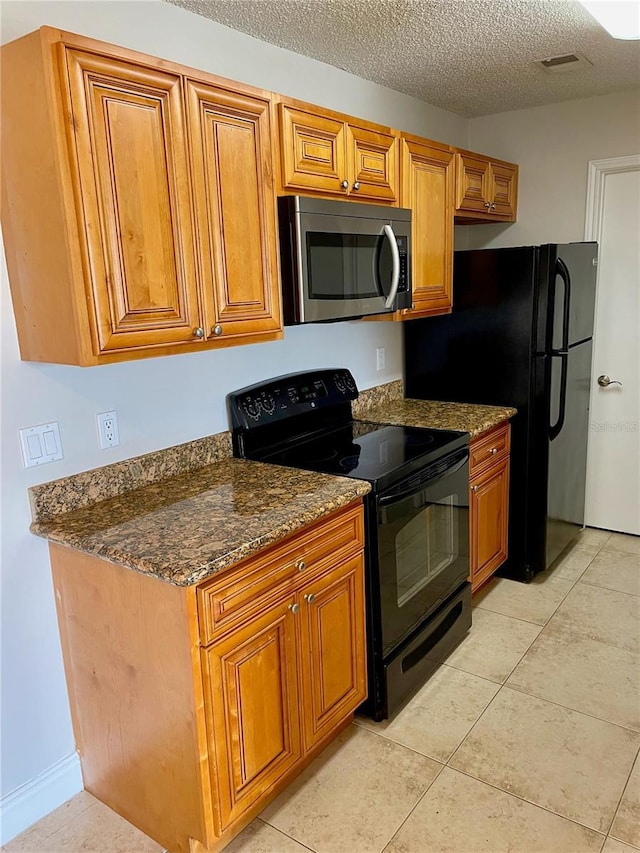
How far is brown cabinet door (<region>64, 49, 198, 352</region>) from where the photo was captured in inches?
59.4

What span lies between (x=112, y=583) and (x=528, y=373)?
216 cm

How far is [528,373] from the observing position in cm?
304

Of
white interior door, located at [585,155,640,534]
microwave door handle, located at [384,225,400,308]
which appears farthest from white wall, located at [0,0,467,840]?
white interior door, located at [585,155,640,534]

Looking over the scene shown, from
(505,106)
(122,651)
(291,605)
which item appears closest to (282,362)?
(291,605)

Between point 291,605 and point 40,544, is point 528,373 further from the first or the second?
point 40,544

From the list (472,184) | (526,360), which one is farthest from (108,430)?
(472,184)

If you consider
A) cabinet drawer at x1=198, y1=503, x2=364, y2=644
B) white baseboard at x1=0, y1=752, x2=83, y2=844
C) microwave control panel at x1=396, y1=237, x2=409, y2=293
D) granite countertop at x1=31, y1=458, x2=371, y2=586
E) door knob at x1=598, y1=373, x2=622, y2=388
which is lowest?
white baseboard at x1=0, y1=752, x2=83, y2=844

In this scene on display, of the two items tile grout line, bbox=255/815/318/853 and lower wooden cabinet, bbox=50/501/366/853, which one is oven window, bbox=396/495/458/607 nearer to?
lower wooden cabinet, bbox=50/501/366/853

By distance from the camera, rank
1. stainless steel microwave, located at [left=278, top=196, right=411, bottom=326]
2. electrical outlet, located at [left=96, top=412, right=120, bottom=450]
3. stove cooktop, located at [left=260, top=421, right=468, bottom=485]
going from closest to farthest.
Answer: electrical outlet, located at [left=96, top=412, right=120, bottom=450]
stainless steel microwave, located at [left=278, top=196, right=411, bottom=326]
stove cooktop, located at [left=260, top=421, right=468, bottom=485]

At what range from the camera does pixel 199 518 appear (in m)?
1.79

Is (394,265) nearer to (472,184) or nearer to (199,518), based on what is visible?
(472,184)

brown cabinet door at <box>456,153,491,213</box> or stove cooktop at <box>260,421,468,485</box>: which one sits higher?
brown cabinet door at <box>456,153,491,213</box>

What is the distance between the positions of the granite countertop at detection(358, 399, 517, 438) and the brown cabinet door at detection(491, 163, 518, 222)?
3.53ft

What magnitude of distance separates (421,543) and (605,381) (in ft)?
6.19
